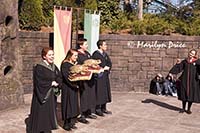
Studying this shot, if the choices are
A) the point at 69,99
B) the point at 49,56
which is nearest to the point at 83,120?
the point at 69,99

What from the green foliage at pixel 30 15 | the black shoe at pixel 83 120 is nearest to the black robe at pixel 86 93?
the black shoe at pixel 83 120

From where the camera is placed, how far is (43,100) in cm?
696

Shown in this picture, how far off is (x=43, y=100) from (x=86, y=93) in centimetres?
165

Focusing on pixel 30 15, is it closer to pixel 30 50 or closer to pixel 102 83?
pixel 30 50

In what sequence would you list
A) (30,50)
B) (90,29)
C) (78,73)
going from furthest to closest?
(30,50) → (90,29) → (78,73)

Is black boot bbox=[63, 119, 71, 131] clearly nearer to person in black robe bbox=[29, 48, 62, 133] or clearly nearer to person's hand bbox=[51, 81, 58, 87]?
person in black robe bbox=[29, 48, 62, 133]

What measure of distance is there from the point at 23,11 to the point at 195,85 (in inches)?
237

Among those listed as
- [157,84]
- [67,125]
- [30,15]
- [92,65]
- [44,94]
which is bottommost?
[67,125]

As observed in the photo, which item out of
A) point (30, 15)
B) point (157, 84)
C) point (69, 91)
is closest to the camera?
point (69, 91)

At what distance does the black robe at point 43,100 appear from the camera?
6910mm

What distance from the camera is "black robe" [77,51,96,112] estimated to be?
8328 millimetres

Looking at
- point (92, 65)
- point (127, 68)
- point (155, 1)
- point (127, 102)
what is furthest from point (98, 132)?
point (155, 1)

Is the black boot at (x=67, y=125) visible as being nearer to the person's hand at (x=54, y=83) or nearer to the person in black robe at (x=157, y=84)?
the person's hand at (x=54, y=83)

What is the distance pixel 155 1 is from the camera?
75.2 feet
